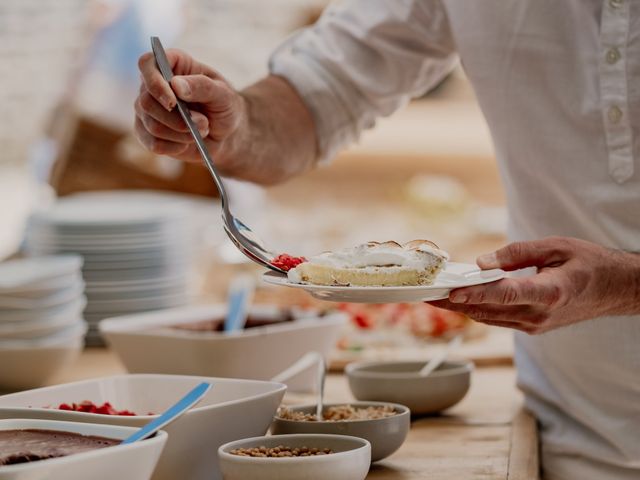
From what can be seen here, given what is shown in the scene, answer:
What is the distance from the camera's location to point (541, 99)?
5.39ft

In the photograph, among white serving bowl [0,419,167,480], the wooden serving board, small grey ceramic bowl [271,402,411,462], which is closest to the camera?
white serving bowl [0,419,167,480]

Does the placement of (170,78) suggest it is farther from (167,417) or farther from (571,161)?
(571,161)

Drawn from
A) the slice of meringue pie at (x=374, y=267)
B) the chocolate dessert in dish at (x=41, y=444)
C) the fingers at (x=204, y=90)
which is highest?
the fingers at (x=204, y=90)

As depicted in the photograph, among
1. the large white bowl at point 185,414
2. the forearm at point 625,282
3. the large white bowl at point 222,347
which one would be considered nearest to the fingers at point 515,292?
the forearm at point 625,282

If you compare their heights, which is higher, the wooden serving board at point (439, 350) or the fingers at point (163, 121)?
the fingers at point (163, 121)

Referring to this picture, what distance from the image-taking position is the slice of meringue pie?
1157mm

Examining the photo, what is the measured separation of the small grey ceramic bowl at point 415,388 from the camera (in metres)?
1.54

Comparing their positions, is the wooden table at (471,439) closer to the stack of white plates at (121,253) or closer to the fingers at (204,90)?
the stack of white plates at (121,253)

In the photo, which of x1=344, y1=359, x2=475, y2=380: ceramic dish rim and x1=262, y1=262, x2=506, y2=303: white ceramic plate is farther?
x1=344, y1=359, x2=475, y2=380: ceramic dish rim

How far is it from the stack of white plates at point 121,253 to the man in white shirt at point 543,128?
57 centimetres

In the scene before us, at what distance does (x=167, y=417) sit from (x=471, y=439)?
21.4 inches

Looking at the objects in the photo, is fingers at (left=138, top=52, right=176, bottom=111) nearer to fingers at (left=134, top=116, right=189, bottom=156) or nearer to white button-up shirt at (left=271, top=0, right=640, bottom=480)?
fingers at (left=134, top=116, right=189, bottom=156)

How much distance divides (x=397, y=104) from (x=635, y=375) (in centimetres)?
66

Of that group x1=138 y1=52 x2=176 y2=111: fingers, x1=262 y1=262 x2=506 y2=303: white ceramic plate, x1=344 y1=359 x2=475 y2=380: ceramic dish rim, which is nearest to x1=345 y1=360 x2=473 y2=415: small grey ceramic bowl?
x1=344 y1=359 x2=475 y2=380: ceramic dish rim
